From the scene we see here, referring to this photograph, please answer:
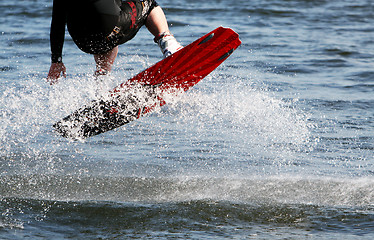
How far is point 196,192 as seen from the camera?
4230 mm

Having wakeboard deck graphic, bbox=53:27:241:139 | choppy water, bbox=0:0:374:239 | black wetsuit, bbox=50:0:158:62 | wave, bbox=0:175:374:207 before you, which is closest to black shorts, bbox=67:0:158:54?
black wetsuit, bbox=50:0:158:62

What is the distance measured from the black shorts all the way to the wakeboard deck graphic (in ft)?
1.30

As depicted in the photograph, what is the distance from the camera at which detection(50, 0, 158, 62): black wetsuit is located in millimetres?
4559

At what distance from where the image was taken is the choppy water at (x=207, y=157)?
12.1 ft

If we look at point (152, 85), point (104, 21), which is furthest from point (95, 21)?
point (152, 85)

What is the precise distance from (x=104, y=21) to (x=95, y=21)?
0.25 feet

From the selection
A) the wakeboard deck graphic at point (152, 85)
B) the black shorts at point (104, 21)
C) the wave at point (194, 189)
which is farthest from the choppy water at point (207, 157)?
the black shorts at point (104, 21)

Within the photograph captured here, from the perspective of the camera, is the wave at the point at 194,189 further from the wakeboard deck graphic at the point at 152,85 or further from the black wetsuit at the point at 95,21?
the black wetsuit at the point at 95,21

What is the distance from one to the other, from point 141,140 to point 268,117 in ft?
5.22

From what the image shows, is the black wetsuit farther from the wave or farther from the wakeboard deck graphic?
the wave

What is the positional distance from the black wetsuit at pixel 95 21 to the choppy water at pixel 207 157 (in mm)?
524

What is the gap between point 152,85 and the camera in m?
4.99

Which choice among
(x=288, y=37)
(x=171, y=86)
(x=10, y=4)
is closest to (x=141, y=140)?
(x=171, y=86)

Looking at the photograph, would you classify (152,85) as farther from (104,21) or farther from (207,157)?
(207,157)
